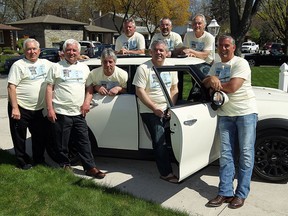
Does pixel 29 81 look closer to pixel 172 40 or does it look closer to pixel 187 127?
pixel 187 127

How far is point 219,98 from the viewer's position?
11.5ft

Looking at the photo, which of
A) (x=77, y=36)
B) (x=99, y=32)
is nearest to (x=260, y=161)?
(x=77, y=36)

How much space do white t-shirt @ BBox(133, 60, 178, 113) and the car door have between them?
152 millimetres

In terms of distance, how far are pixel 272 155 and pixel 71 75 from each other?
2.63 metres

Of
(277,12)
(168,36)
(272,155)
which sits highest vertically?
(277,12)

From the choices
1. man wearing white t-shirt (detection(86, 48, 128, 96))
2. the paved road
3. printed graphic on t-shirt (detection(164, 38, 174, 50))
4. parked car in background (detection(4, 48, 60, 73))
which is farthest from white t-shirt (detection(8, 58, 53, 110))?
parked car in background (detection(4, 48, 60, 73))

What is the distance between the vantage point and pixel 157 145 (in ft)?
12.9

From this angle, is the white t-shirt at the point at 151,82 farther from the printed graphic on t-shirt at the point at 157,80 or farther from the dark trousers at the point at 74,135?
the dark trousers at the point at 74,135

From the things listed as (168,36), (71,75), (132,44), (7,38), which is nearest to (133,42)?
(132,44)

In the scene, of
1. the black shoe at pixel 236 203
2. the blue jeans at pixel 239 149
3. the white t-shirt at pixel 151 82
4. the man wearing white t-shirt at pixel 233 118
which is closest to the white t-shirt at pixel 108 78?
the white t-shirt at pixel 151 82

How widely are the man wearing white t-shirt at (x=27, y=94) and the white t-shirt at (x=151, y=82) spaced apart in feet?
4.47

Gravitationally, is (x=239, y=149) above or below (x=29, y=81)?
below

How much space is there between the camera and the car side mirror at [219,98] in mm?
3475

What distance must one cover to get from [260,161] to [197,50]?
2.14m
